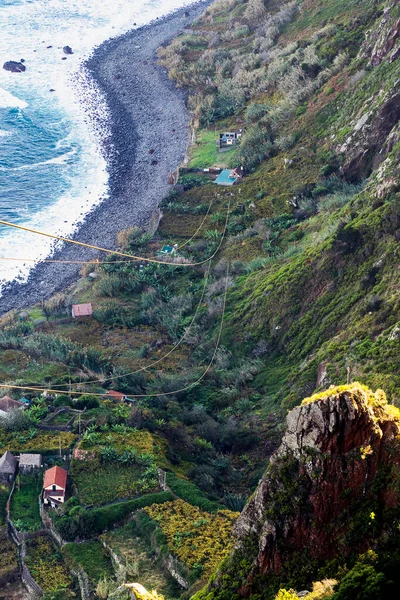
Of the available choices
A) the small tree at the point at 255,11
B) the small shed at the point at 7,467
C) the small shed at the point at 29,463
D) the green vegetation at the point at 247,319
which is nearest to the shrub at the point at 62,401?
the green vegetation at the point at 247,319

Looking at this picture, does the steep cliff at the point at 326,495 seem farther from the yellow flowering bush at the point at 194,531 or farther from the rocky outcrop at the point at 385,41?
the rocky outcrop at the point at 385,41

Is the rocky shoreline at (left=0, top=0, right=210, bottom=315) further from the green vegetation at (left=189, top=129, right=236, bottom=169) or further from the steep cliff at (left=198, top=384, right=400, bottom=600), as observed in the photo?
the steep cliff at (left=198, top=384, right=400, bottom=600)

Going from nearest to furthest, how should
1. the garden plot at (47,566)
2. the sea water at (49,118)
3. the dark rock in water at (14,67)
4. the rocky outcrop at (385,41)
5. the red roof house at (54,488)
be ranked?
the garden plot at (47,566), the red roof house at (54,488), the rocky outcrop at (385,41), the sea water at (49,118), the dark rock in water at (14,67)

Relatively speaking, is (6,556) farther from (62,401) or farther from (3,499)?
(62,401)

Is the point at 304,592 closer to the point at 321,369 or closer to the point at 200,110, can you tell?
the point at 321,369

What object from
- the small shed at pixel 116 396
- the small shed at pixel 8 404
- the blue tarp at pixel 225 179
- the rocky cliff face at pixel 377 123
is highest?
the rocky cliff face at pixel 377 123

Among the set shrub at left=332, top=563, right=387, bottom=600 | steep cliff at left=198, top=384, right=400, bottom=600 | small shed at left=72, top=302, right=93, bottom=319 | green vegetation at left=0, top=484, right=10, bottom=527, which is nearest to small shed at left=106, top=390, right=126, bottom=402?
green vegetation at left=0, top=484, right=10, bottom=527
